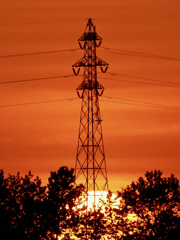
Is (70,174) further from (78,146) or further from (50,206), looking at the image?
(78,146)

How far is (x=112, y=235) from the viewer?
446 feet

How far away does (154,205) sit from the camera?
137250 millimetres

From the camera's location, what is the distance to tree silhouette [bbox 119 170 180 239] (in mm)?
133000

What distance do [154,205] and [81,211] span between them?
9.12m

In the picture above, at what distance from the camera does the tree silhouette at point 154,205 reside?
5236 inches

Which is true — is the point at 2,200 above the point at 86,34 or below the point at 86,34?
below

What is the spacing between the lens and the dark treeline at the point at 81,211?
132375 mm

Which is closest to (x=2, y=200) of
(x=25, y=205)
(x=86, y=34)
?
(x=25, y=205)

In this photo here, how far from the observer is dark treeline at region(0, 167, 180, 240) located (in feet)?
434

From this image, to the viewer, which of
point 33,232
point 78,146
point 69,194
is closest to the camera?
point 78,146

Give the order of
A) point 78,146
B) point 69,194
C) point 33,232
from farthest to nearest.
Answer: point 69,194
point 33,232
point 78,146

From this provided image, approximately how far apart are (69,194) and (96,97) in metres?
22.3

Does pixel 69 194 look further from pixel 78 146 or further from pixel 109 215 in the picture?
pixel 78 146

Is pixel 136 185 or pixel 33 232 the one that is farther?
pixel 136 185
